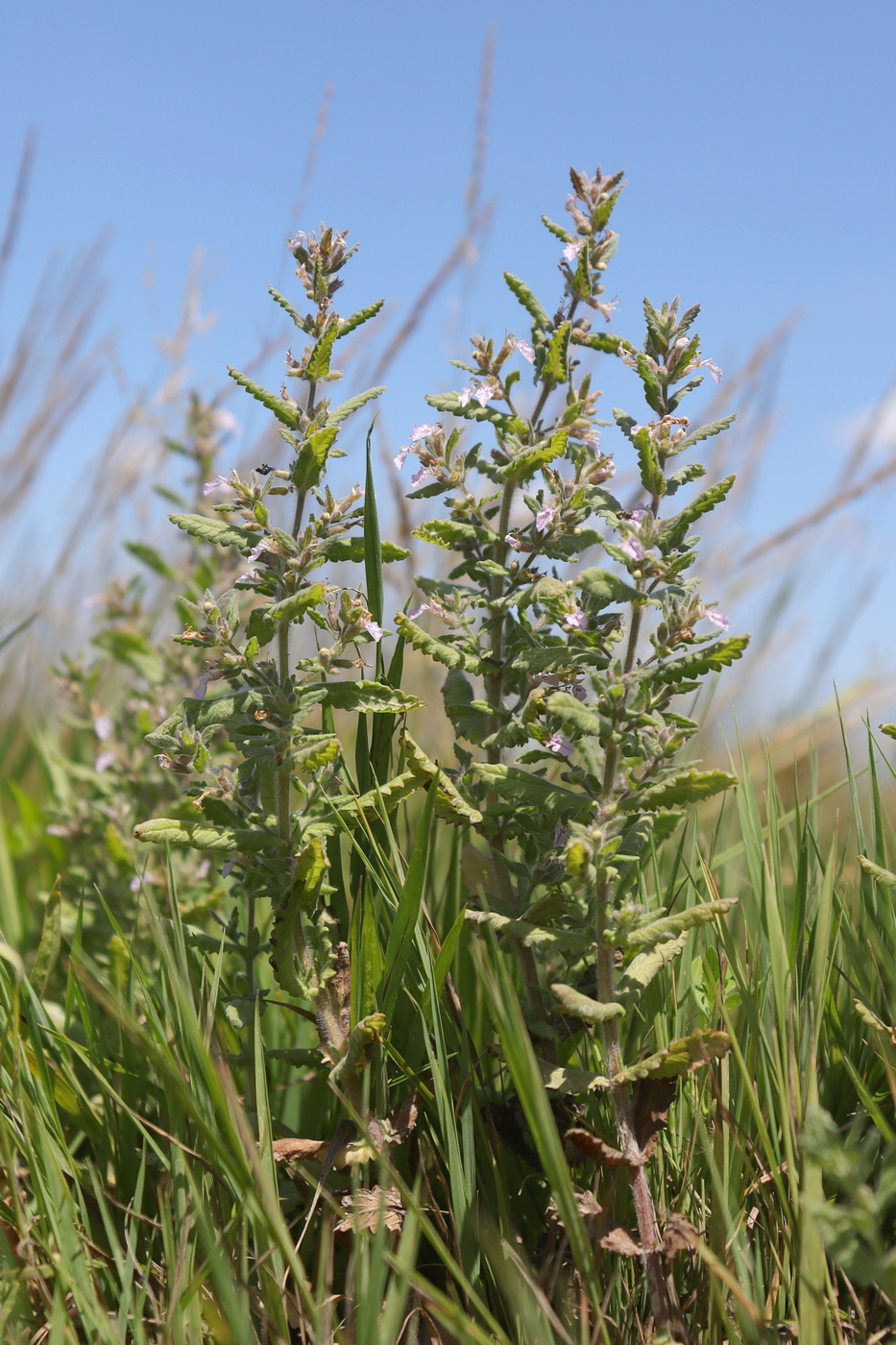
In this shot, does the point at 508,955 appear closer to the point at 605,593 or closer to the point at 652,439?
the point at 605,593

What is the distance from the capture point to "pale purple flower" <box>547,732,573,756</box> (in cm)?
123

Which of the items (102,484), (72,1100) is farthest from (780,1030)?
(102,484)

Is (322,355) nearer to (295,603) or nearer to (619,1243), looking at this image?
(295,603)

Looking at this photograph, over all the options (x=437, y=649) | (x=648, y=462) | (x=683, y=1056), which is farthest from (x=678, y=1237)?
(x=648, y=462)

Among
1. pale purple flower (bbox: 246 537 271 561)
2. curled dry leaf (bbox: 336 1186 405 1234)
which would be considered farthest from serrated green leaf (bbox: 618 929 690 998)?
pale purple flower (bbox: 246 537 271 561)

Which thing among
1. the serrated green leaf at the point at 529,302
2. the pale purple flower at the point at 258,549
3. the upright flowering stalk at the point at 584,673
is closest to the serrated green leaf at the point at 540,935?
the upright flowering stalk at the point at 584,673

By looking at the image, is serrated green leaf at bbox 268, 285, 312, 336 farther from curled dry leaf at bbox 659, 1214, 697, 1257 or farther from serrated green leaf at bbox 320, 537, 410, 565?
curled dry leaf at bbox 659, 1214, 697, 1257

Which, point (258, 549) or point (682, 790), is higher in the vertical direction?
point (258, 549)

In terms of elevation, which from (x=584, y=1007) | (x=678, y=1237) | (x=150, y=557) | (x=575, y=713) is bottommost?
(x=678, y=1237)

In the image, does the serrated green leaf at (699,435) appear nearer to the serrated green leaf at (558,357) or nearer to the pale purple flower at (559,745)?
the serrated green leaf at (558,357)

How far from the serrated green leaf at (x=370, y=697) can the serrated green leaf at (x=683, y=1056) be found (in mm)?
468

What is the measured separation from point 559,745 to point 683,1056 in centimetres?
36

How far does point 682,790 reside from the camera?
45.2 inches

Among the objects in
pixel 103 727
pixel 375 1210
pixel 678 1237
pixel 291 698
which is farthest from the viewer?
pixel 103 727
